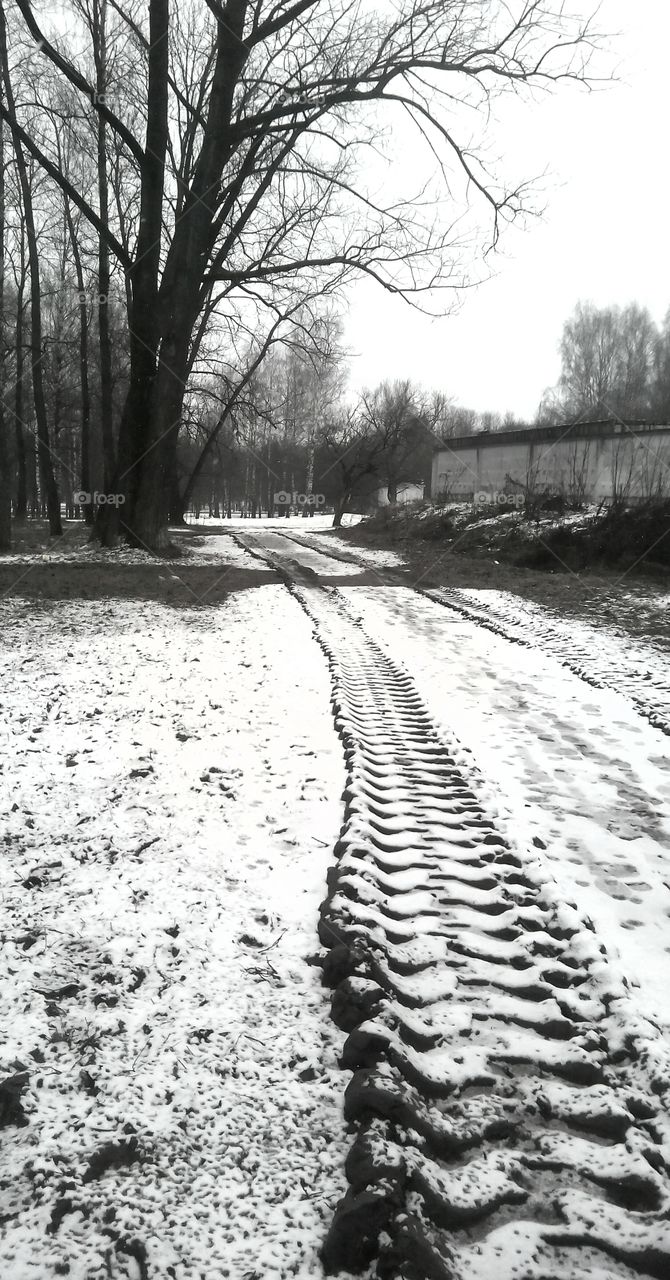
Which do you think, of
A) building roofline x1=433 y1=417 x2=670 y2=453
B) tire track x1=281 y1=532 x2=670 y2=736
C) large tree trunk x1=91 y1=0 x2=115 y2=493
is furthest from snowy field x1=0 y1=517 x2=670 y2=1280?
building roofline x1=433 y1=417 x2=670 y2=453

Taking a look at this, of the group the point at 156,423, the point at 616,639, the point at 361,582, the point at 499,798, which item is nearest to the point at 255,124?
the point at 156,423

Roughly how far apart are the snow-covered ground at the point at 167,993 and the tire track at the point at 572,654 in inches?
103

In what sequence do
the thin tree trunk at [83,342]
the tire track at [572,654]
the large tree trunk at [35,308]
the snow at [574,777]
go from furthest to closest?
the thin tree trunk at [83,342] → the large tree trunk at [35,308] → the tire track at [572,654] → the snow at [574,777]

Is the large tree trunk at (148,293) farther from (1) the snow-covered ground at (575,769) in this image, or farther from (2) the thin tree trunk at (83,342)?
(1) the snow-covered ground at (575,769)

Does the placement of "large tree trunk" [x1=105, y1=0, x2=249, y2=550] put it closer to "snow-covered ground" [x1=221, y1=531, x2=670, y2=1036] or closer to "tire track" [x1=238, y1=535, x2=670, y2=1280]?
"snow-covered ground" [x1=221, y1=531, x2=670, y2=1036]

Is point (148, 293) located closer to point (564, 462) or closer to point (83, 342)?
point (83, 342)

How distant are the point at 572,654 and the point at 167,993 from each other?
19.3ft

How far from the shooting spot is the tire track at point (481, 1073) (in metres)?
1.81

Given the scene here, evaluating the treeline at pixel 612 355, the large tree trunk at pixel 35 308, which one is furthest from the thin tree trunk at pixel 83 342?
the treeline at pixel 612 355

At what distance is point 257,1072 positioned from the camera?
234cm

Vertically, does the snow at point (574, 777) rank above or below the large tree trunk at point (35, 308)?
below

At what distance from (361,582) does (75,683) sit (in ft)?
23.8

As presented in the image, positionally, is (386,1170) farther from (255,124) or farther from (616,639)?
(255,124)

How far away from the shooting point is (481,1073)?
7.55 feet
